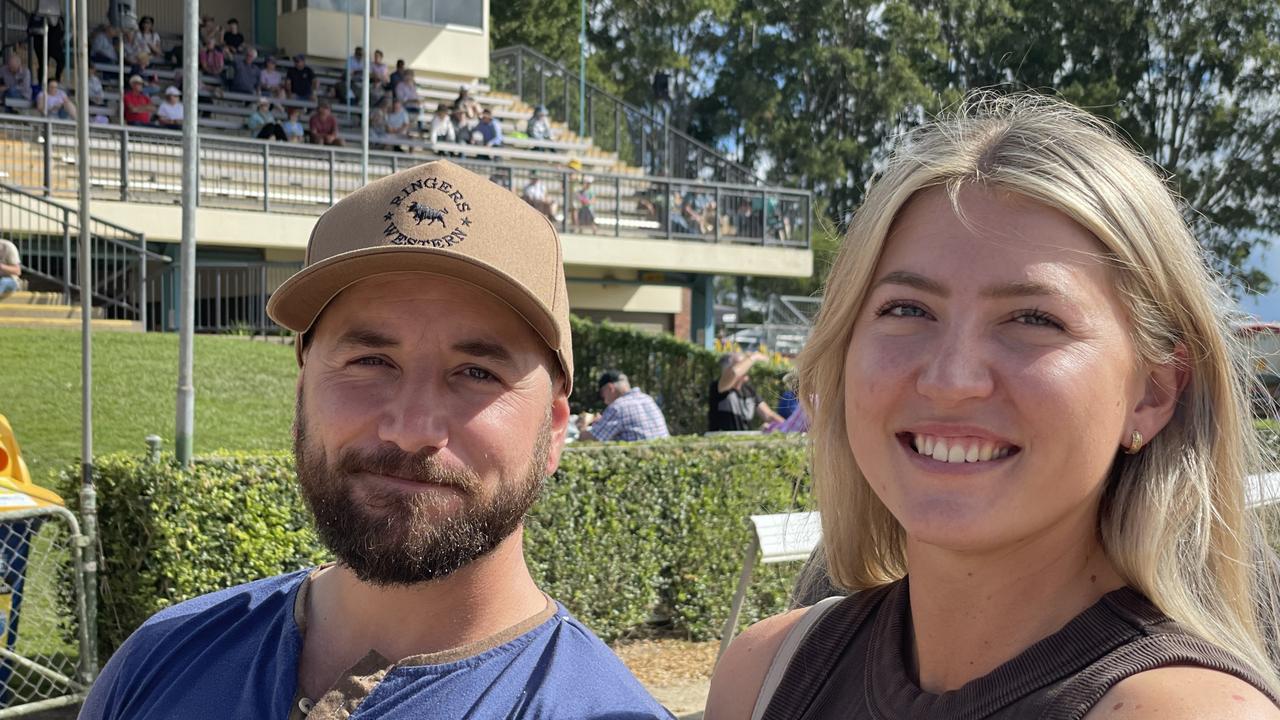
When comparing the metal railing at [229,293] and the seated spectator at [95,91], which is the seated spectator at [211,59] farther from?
the metal railing at [229,293]

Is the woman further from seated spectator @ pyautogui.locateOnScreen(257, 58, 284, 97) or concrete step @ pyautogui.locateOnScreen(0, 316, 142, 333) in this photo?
seated spectator @ pyautogui.locateOnScreen(257, 58, 284, 97)

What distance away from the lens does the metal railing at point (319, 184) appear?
61.4 ft

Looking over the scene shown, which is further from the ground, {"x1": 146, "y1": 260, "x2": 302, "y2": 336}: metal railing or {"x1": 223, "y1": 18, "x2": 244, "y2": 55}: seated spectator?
{"x1": 223, "y1": 18, "x2": 244, "y2": 55}: seated spectator

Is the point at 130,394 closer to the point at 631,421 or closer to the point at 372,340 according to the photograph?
the point at 631,421

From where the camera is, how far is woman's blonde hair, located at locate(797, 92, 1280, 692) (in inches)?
63.5

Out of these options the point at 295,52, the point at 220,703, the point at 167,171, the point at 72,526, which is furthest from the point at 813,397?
the point at 295,52

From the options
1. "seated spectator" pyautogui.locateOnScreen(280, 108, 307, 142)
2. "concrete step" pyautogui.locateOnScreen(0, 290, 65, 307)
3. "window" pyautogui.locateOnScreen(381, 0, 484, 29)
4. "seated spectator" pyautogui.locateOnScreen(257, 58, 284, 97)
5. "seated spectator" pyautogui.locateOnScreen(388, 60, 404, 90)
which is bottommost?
"concrete step" pyautogui.locateOnScreen(0, 290, 65, 307)

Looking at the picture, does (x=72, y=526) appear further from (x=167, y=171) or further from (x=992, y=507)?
(x=167, y=171)

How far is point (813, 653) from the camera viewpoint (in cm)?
189

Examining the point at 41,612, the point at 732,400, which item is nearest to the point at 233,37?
the point at 732,400

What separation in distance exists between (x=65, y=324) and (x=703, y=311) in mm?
14370

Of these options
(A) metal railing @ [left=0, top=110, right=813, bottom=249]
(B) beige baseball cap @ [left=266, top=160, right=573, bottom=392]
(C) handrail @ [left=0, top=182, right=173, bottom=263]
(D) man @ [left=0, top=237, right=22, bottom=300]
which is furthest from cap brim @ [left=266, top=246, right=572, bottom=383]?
(A) metal railing @ [left=0, top=110, right=813, bottom=249]

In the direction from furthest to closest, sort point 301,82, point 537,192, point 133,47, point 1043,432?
point 301,82 → point 133,47 → point 537,192 → point 1043,432

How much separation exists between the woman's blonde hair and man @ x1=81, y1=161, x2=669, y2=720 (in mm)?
547
